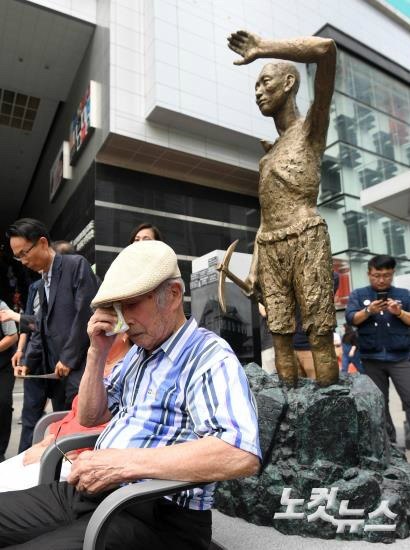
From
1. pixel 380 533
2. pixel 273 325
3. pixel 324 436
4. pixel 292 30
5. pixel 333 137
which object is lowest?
pixel 380 533

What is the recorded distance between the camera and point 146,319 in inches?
51.3

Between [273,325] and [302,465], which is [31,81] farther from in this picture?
[302,465]

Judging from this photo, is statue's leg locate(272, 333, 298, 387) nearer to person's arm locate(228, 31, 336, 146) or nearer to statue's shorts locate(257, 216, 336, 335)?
statue's shorts locate(257, 216, 336, 335)

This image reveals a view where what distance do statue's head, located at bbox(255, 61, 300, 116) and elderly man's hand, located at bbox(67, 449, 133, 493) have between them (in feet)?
8.86

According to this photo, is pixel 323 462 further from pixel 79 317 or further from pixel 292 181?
pixel 292 181

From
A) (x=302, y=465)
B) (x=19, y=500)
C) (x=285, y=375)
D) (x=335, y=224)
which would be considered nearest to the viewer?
(x=19, y=500)

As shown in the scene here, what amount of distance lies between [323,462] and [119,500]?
1849mm

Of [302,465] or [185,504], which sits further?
[302,465]

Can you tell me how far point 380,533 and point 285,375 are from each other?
1076 millimetres

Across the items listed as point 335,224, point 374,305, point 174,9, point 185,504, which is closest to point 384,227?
point 335,224

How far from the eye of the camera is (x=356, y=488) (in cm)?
230

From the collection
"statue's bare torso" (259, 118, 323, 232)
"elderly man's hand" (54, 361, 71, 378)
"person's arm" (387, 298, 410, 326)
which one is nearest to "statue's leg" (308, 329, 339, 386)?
"person's arm" (387, 298, 410, 326)

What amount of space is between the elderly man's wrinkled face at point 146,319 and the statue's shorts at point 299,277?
1699 mm

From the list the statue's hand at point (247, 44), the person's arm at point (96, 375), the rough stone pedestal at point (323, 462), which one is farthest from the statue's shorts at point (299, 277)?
the person's arm at point (96, 375)
